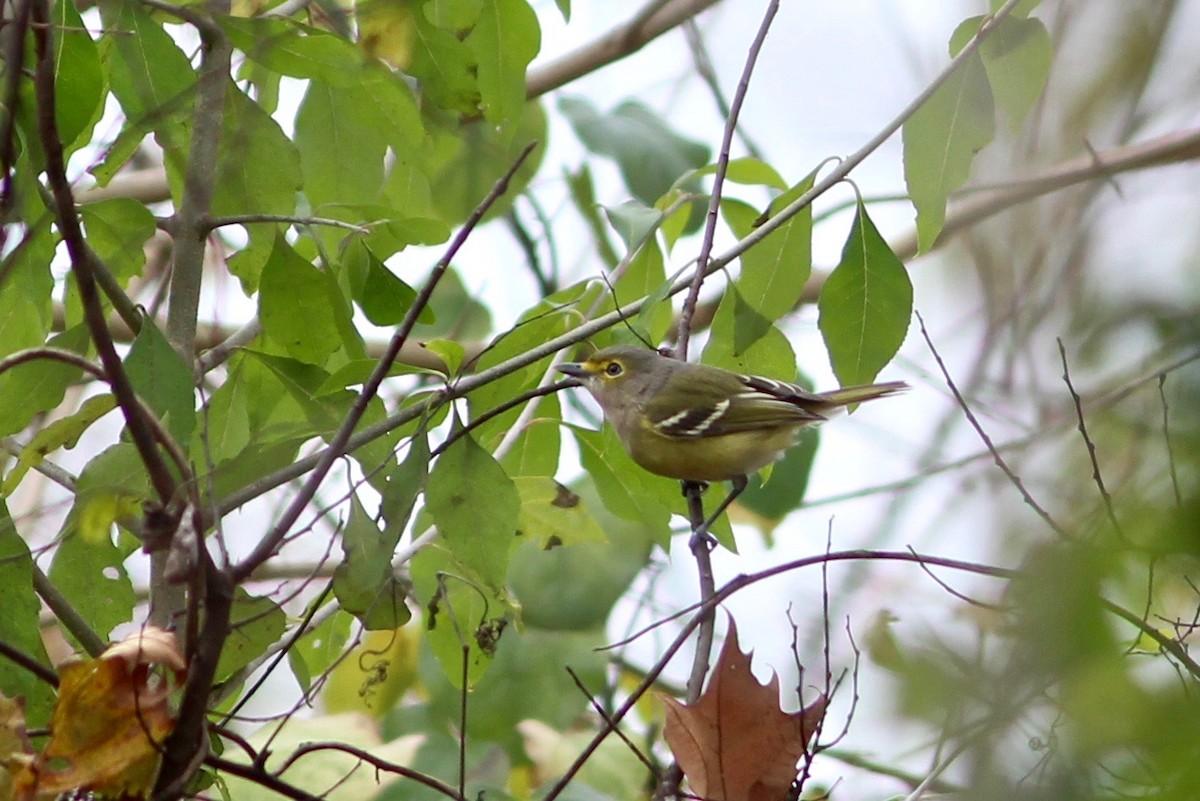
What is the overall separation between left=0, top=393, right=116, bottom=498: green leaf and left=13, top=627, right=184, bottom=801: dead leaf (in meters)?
0.55

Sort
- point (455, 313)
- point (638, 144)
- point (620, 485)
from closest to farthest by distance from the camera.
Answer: point (620, 485) → point (638, 144) → point (455, 313)

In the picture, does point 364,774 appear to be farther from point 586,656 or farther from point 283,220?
point 283,220

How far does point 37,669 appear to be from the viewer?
5.17ft

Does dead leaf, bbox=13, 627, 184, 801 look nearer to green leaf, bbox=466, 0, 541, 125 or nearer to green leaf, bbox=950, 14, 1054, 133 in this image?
green leaf, bbox=466, 0, 541, 125

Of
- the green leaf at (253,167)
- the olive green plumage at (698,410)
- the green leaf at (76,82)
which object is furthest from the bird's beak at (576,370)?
the green leaf at (76,82)

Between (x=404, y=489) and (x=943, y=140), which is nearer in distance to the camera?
(x=404, y=489)

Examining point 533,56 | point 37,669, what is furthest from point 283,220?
point 37,669

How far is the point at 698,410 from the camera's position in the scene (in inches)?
139

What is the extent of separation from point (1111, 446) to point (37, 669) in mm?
1306

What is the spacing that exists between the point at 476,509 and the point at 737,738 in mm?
562

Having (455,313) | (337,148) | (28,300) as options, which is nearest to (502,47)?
(337,148)

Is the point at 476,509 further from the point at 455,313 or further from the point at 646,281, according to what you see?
the point at 455,313

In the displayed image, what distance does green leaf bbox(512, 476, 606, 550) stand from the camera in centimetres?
247

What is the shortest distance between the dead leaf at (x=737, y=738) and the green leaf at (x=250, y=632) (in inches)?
24.9
